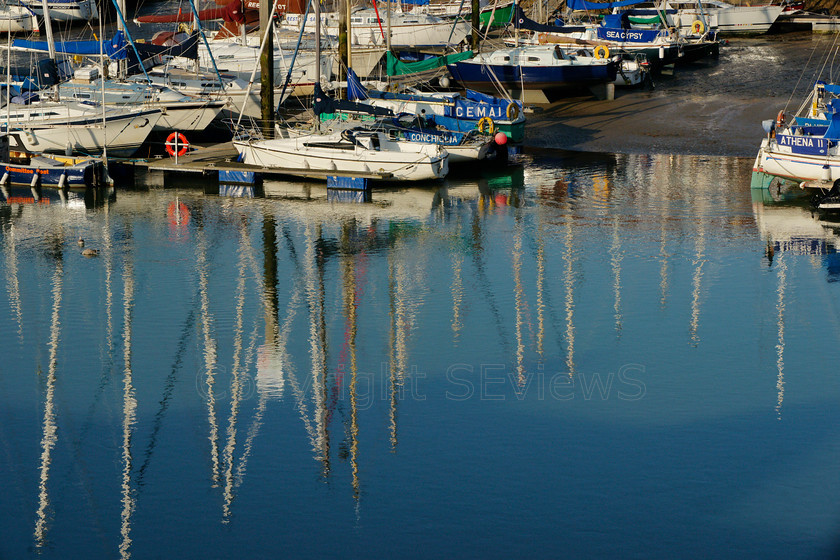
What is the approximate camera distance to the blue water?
17562 millimetres

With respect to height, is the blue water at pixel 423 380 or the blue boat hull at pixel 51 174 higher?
the blue boat hull at pixel 51 174

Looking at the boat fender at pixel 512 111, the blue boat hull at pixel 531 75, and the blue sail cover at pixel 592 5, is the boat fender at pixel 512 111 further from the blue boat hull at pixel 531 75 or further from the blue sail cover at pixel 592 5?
the blue sail cover at pixel 592 5

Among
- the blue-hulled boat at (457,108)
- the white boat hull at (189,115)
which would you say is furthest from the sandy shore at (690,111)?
the white boat hull at (189,115)

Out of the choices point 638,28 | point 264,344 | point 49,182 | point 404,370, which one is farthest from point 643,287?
point 638,28

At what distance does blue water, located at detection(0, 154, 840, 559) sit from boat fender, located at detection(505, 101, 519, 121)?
6.52 metres

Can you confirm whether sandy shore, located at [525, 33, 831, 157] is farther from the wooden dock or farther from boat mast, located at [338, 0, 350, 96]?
the wooden dock

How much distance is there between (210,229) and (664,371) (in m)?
16.5

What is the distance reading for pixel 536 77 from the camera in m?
52.1

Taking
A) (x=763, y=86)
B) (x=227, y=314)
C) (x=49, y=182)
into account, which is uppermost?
(x=763, y=86)

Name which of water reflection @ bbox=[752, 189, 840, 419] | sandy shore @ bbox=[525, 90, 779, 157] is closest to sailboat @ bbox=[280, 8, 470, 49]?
sandy shore @ bbox=[525, 90, 779, 157]

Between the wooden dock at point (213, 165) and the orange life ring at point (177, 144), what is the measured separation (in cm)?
36

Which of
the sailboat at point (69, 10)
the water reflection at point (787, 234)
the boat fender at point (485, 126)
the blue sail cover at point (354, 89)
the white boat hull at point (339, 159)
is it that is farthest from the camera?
the sailboat at point (69, 10)

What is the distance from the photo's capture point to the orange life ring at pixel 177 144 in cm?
4256

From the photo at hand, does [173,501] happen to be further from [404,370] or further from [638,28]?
[638,28]
